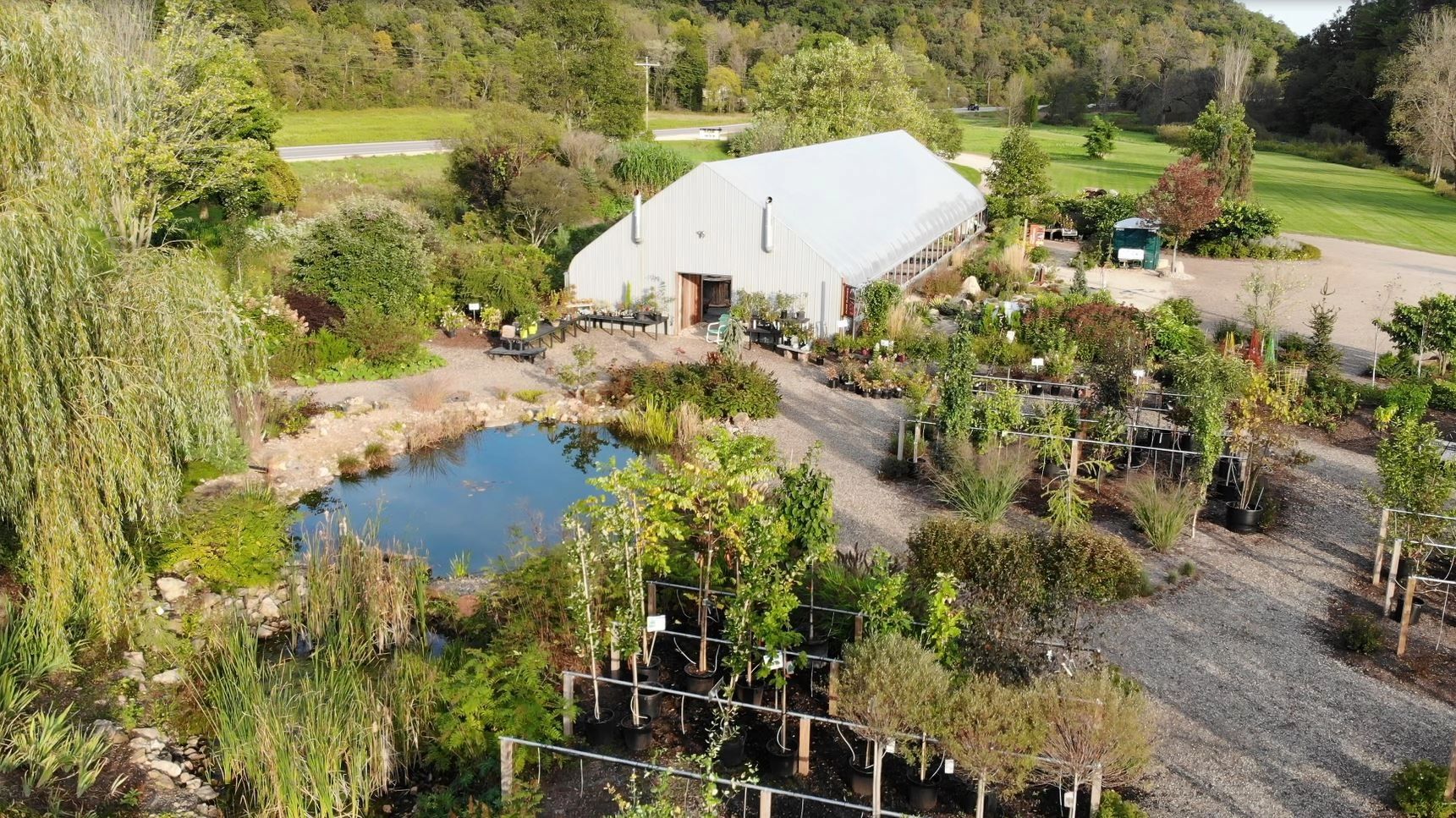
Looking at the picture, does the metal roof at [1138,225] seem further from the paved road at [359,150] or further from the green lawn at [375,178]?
the paved road at [359,150]

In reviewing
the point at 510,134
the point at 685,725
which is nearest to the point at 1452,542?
the point at 685,725

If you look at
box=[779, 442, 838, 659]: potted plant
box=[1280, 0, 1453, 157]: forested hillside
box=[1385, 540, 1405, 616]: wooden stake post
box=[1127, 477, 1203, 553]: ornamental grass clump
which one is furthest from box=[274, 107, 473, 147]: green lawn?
box=[1280, 0, 1453, 157]: forested hillside

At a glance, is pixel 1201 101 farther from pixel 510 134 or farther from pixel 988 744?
pixel 988 744

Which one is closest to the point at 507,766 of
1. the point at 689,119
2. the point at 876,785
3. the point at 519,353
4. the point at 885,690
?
the point at 876,785

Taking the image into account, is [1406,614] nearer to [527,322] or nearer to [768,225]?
[768,225]

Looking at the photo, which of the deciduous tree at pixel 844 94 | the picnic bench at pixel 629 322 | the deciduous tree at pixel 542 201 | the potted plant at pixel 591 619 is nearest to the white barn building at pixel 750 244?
the picnic bench at pixel 629 322
